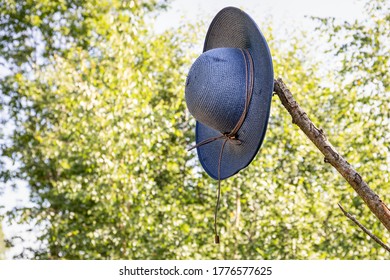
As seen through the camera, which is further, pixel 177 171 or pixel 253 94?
pixel 177 171

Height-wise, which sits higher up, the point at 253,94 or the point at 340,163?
the point at 253,94

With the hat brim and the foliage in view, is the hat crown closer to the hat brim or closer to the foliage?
the hat brim

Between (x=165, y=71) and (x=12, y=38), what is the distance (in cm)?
181

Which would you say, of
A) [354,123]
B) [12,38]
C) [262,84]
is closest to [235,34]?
[262,84]

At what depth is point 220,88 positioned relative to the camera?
1.10m

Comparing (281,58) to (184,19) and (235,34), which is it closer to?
(184,19)

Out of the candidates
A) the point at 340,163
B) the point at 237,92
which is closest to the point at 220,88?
the point at 237,92

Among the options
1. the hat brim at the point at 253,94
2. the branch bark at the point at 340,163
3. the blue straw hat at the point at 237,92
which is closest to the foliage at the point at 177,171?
the hat brim at the point at 253,94

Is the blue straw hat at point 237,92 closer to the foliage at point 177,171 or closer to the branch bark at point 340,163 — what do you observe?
the branch bark at point 340,163

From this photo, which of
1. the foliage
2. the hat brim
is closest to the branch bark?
the hat brim

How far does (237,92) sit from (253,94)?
28mm

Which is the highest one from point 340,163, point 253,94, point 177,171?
point 177,171

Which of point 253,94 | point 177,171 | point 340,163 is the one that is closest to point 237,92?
point 253,94

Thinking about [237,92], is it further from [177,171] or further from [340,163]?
[177,171]
